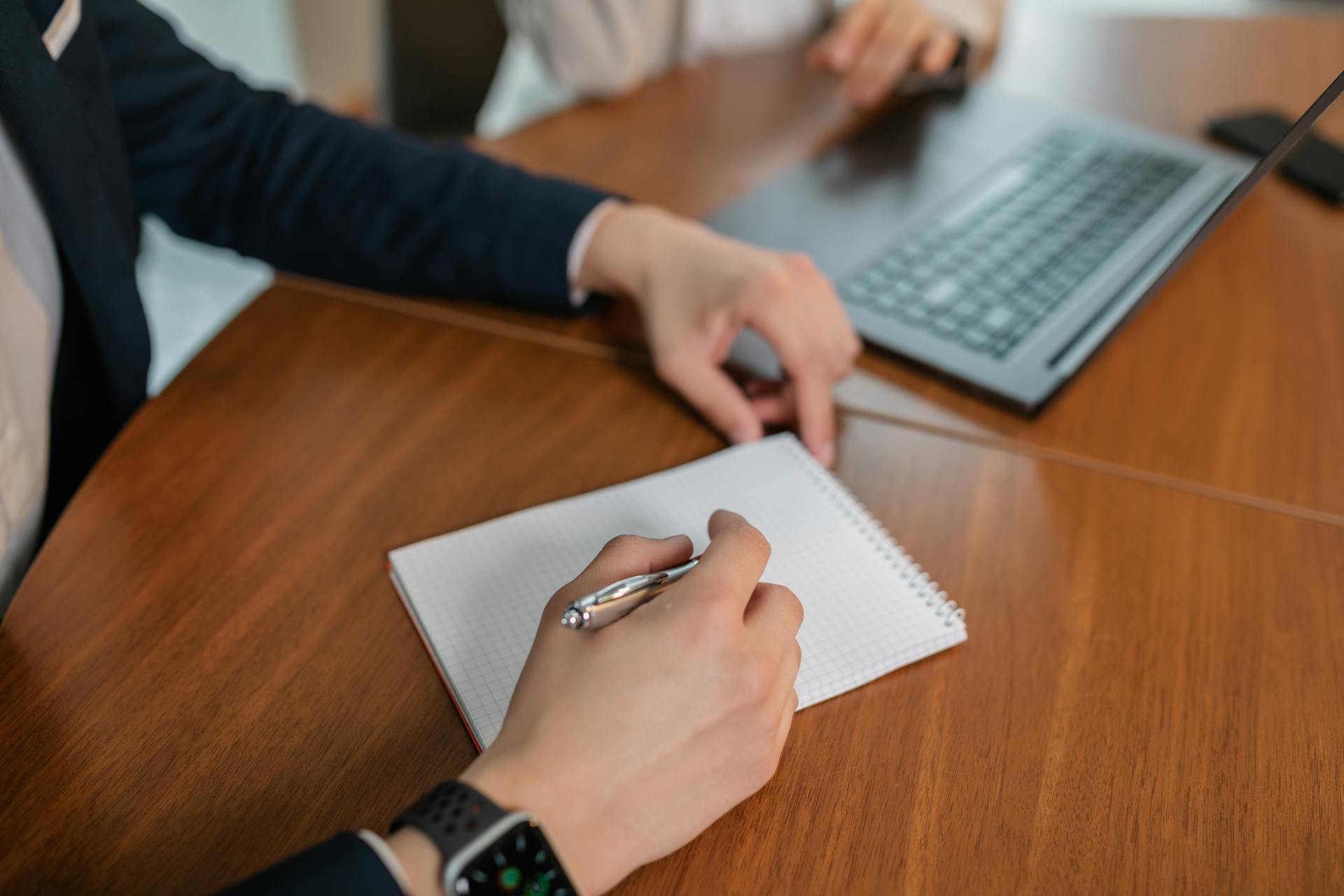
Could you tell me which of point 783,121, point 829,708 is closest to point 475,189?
point 783,121

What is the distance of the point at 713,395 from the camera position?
711mm

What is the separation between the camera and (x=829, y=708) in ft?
1.72

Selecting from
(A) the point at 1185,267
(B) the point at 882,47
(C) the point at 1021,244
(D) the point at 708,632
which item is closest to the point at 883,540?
(D) the point at 708,632

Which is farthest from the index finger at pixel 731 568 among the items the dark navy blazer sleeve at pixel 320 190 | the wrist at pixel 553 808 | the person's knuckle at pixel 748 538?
the dark navy blazer sleeve at pixel 320 190

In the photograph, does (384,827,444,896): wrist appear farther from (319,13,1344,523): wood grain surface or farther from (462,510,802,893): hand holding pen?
(319,13,1344,523): wood grain surface

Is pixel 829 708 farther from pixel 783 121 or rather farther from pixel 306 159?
pixel 783 121

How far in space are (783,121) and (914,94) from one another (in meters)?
0.19

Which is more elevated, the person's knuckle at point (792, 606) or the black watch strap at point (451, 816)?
the person's knuckle at point (792, 606)

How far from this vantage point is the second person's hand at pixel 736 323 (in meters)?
0.70

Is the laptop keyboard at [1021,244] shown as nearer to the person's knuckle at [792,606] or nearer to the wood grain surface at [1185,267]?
the wood grain surface at [1185,267]

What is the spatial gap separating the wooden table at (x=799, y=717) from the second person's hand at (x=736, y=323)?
0.10 ft

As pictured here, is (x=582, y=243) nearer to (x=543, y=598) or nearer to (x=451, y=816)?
(x=543, y=598)

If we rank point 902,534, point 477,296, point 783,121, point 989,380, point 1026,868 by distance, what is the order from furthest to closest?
point 783,121 < point 477,296 < point 989,380 < point 902,534 < point 1026,868

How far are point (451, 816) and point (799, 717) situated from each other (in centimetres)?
19
